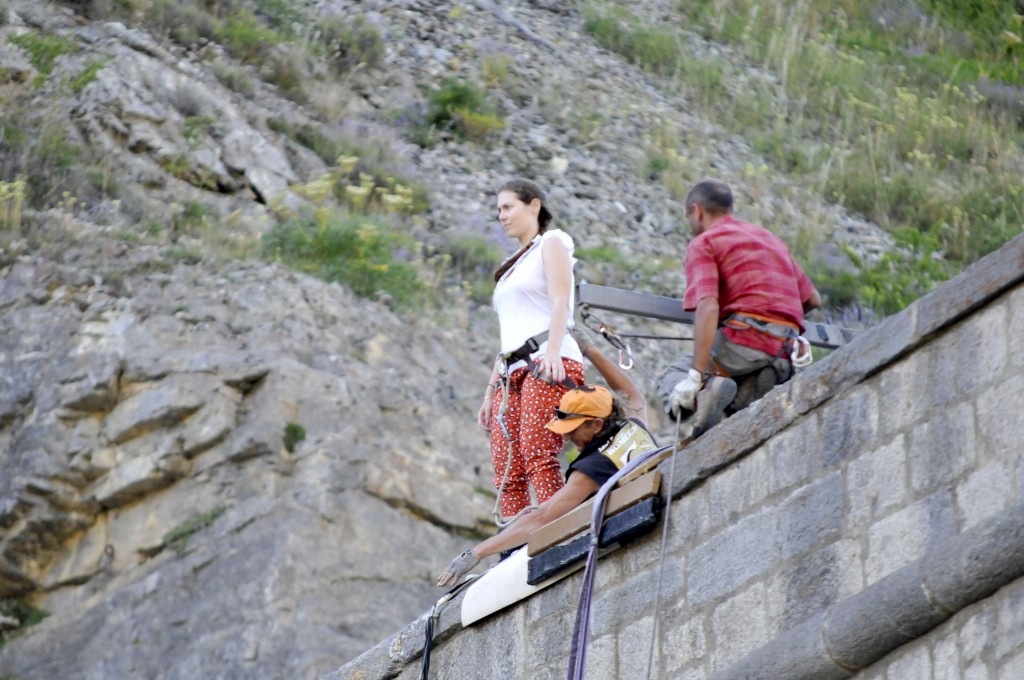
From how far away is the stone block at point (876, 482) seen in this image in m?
4.78

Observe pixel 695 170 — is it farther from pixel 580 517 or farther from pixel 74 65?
pixel 580 517

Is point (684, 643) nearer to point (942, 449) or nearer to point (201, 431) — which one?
point (942, 449)

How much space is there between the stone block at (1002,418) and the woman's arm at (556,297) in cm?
210

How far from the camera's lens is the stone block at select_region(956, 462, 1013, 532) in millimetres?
4426

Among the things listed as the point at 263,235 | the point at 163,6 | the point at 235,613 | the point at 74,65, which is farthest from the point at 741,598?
the point at 163,6

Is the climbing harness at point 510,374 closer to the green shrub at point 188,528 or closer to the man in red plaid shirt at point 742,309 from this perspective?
the man in red plaid shirt at point 742,309

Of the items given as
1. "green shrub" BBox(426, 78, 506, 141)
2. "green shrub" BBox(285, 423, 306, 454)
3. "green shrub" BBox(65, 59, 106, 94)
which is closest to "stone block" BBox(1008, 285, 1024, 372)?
"green shrub" BBox(285, 423, 306, 454)

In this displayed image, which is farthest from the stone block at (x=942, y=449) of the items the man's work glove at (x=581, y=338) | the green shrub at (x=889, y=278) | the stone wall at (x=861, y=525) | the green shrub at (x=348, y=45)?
the green shrub at (x=348, y=45)

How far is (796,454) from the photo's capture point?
5.14 meters

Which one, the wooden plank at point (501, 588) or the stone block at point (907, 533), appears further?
the wooden plank at point (501, 588)

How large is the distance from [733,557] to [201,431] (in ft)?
17.6

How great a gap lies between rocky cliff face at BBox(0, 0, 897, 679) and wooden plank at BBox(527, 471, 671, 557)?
3.16 meters

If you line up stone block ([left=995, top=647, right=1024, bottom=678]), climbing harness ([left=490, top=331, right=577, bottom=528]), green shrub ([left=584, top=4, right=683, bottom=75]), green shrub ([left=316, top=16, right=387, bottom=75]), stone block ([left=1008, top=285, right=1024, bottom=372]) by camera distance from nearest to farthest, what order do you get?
stone block ([left=995, top=647, right=1024, bottom=678])
stone block ([left=1008, top=285, right=1024, bottom=372])
climbing harness ([left=490, top=331, right=577, bottom=528])
green shrub ([left=316, top=16, right=387, bottom=75])
green shrub ([left=584, top=4, right=683, bottom=75])

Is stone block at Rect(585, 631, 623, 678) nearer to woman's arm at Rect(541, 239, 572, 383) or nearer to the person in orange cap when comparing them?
the person in orange cap
